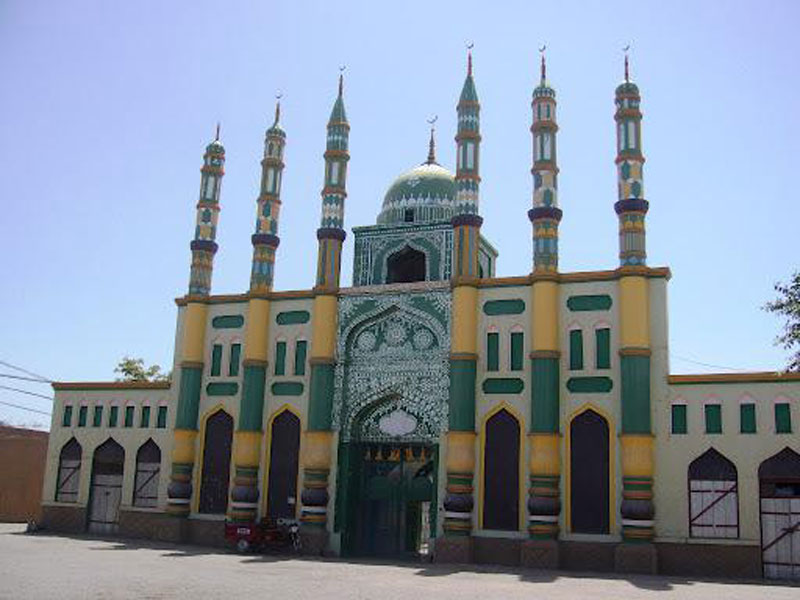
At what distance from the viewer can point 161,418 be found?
32406mm

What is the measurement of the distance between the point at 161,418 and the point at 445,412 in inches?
470

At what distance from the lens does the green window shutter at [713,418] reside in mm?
23984

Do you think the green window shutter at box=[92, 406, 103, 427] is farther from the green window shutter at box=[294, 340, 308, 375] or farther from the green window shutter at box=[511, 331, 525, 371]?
the green window shutter at box=[511, 331, 525, 371]

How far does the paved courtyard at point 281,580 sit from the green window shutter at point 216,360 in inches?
293

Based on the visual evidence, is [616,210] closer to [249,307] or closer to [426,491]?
[426,491]

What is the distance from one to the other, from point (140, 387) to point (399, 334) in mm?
11257

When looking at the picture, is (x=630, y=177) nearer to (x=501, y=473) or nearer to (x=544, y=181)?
(x=544, y=181)

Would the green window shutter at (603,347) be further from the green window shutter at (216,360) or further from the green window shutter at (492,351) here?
the green window shutter at (216,360)

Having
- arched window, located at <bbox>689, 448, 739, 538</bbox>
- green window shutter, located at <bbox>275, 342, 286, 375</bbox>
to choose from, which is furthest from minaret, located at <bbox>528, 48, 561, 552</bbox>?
green window shutter, located at <bbox>275, 342, 286, 375</bbox>

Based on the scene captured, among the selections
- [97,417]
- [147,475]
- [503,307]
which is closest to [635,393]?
[503,307]

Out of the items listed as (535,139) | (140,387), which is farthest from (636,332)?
(140,387)

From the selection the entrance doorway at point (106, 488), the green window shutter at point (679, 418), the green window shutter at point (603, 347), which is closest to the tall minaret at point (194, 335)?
the entrance doorway at point (106, 488)

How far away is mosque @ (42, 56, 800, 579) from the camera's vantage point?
78.2ft

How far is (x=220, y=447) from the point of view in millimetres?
30750
